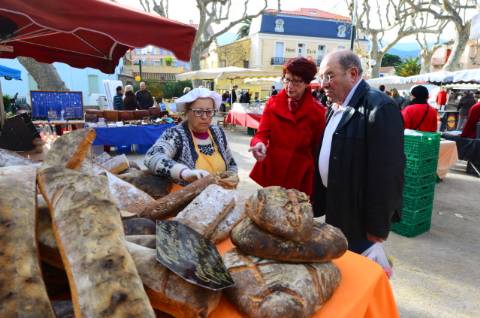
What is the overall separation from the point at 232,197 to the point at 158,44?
1459mm

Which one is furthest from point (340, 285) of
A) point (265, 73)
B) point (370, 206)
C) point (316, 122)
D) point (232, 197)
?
point (265, 73)

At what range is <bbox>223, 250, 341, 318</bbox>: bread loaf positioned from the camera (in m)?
0.93

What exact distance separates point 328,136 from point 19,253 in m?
1.91

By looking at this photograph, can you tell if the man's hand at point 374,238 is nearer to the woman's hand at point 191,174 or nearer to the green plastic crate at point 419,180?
the woman's hand at point 191,174

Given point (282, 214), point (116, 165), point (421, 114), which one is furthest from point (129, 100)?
point (282, 214)

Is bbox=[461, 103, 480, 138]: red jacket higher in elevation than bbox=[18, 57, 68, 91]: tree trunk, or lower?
lower

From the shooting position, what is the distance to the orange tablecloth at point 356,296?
41.3 inches

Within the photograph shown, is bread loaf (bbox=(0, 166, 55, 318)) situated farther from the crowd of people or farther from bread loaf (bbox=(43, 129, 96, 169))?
the crowd of people

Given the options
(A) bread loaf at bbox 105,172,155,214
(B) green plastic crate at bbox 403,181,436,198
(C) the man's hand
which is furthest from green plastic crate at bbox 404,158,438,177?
(A) bread loaf at bbox 105,172,155,214

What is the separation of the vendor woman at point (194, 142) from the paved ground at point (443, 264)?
1.42 ft

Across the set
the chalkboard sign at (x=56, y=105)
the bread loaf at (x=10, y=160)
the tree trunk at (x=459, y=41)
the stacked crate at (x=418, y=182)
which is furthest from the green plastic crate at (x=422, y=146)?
the tree trunk at (x=459, y=41)

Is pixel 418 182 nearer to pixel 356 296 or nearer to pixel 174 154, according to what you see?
pixel 174 154

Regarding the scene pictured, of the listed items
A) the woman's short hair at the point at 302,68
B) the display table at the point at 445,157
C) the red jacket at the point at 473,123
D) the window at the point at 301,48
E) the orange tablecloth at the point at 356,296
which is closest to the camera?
the orange tablecloth at the point at 356,296

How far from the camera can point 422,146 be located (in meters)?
4.16
